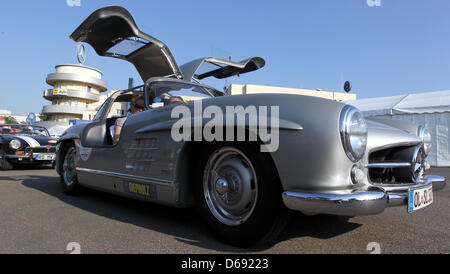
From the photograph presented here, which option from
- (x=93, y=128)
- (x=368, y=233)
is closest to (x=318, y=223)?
(x=368, y=233)

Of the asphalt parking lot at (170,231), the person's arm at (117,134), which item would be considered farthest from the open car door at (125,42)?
the asphalt parking lot at (170,231)

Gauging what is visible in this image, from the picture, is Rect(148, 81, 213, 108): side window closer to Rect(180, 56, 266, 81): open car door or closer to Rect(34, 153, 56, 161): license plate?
Rect(180, 56, 266, 81): open car door

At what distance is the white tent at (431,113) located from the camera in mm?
10234

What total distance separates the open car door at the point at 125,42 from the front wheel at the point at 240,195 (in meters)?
2.88

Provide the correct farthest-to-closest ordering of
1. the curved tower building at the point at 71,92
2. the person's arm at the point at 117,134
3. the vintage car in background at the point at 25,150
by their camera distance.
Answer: the curved tower building at the point at 71,92 < the vintage car in background at the point at 25,150 < the person's arm at the point at 117,134

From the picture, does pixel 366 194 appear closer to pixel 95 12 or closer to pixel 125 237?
pixel 125 237

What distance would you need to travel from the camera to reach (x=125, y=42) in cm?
470

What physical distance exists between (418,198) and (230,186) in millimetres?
1214

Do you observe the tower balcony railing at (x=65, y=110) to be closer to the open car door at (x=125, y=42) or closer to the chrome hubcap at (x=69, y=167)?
the open car door at (x=125, y=42)

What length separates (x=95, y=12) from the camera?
407 centimetres

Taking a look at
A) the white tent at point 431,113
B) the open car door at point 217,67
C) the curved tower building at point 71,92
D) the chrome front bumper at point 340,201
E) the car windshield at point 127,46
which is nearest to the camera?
the chrome front bumper at point 340,201

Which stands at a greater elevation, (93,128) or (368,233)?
(93,128)
